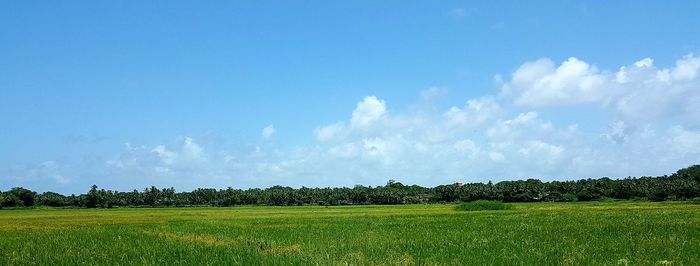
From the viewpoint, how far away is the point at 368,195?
11194 centimetres

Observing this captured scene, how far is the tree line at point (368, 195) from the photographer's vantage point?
95.9m

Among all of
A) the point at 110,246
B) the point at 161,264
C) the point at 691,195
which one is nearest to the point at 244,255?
the point at 161,264

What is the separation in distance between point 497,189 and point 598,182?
17155 mm

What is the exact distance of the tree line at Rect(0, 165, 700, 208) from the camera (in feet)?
315

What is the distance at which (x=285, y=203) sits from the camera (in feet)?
378

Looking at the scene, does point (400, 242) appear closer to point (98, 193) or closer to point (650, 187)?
point (650, 187)

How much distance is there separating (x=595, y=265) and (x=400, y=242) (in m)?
6.03

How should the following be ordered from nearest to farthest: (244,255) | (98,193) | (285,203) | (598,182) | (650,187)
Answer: (244,255) < (650,187) < (598,182) < (98,193) < (285,203)

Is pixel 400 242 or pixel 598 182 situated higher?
pixel 598 182

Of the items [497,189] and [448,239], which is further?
[497,189]

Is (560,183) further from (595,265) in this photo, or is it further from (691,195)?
(595,265)

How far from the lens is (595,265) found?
10.9 metres

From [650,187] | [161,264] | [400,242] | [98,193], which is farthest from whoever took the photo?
[98,193]

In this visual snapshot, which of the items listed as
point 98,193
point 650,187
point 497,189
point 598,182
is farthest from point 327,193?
point 650,187
